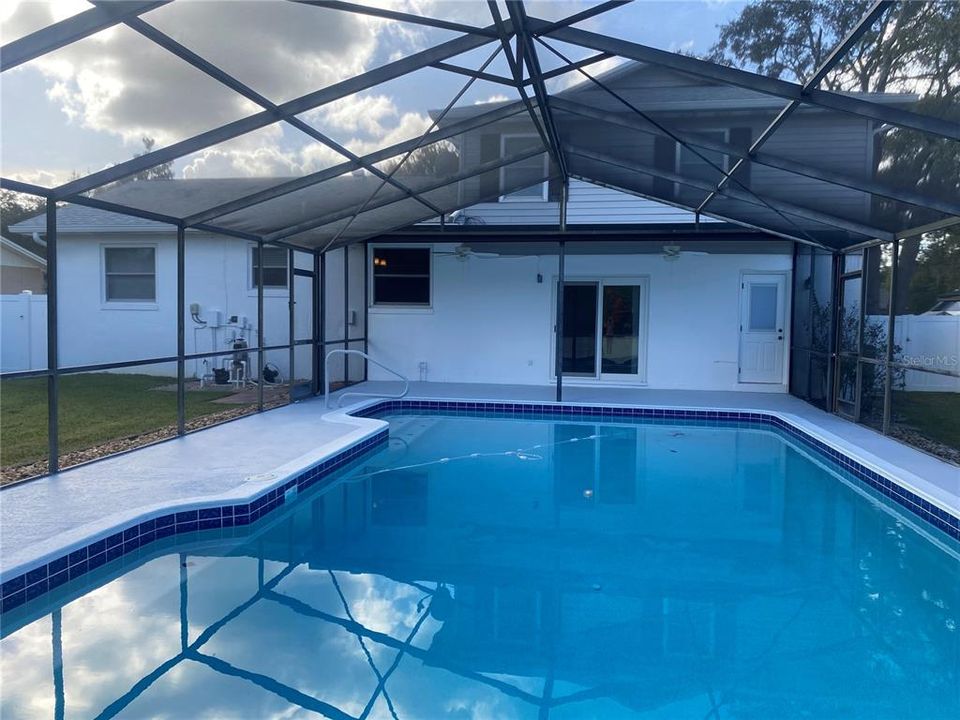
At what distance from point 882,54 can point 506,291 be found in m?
7.56

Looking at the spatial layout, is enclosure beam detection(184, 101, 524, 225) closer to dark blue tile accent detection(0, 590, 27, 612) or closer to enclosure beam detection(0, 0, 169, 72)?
enclosure beam detection(0, 0, 169, 72)

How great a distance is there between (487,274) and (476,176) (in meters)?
3.06

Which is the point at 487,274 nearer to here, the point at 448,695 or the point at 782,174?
the point at 782,174

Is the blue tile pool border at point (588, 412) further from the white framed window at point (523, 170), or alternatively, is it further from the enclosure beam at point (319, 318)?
the white framed window at point (523, 170)

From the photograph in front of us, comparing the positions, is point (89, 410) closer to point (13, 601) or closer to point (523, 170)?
point (13, 601)

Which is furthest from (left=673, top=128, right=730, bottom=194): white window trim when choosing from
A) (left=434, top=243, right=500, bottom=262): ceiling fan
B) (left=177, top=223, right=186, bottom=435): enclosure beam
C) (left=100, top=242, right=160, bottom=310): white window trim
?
(left=100, top=242, right=160, bottom=310): white window trim

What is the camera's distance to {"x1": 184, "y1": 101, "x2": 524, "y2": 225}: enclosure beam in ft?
20.1

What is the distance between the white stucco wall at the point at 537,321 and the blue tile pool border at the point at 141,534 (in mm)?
5582

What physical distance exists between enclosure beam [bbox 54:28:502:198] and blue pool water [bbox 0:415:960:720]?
8.88ft

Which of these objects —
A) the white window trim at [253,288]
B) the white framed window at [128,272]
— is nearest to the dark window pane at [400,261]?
the white window trim at [253,288]

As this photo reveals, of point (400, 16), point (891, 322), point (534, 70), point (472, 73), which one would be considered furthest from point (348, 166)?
point (891, 322)

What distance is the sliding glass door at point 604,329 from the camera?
1088 centimetres

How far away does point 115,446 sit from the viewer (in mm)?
6656

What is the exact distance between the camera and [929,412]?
824cm
